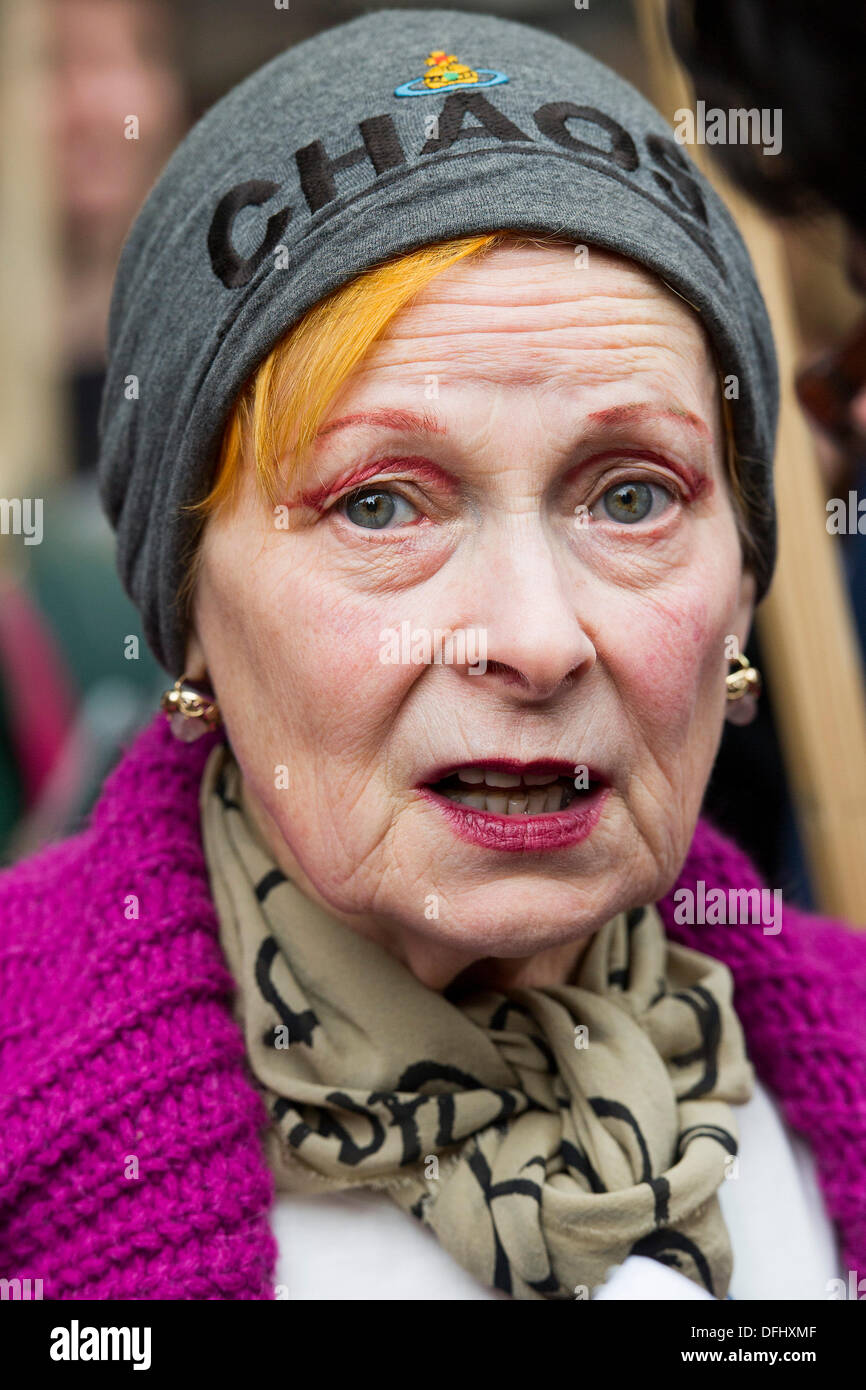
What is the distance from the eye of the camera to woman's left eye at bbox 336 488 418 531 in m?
1.72

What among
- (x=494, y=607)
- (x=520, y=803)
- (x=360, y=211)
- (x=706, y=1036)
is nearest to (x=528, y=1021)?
(x=706, y=1036)

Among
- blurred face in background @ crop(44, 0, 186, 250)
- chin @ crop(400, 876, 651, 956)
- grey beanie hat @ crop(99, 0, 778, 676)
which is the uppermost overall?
blurred face in background @ crop(44, 0, 186, 250)

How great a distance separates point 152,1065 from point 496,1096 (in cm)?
43

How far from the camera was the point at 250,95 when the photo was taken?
6.42 ft

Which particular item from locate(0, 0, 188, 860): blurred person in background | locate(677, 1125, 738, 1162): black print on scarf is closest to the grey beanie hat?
locate(677, 1125, 738, 1162): black print on scarf

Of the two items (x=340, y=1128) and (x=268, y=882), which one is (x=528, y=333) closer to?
(x=268, y=882)

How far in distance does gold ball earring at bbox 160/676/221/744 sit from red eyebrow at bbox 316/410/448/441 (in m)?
0.49

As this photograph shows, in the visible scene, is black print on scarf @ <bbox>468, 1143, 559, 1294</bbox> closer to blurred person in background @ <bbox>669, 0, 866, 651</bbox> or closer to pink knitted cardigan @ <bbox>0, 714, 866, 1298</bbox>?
pink knitted cardigan @ <bbox>0, 714, 866, 1298</bbox>

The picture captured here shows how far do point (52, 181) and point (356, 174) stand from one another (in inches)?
155

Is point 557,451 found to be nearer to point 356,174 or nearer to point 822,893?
point 356,174

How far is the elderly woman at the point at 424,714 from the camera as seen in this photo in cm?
168

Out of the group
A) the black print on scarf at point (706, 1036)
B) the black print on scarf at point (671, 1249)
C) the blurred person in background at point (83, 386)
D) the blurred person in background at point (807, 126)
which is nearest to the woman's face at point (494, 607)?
the black print on scarf at point (706, 1036)
